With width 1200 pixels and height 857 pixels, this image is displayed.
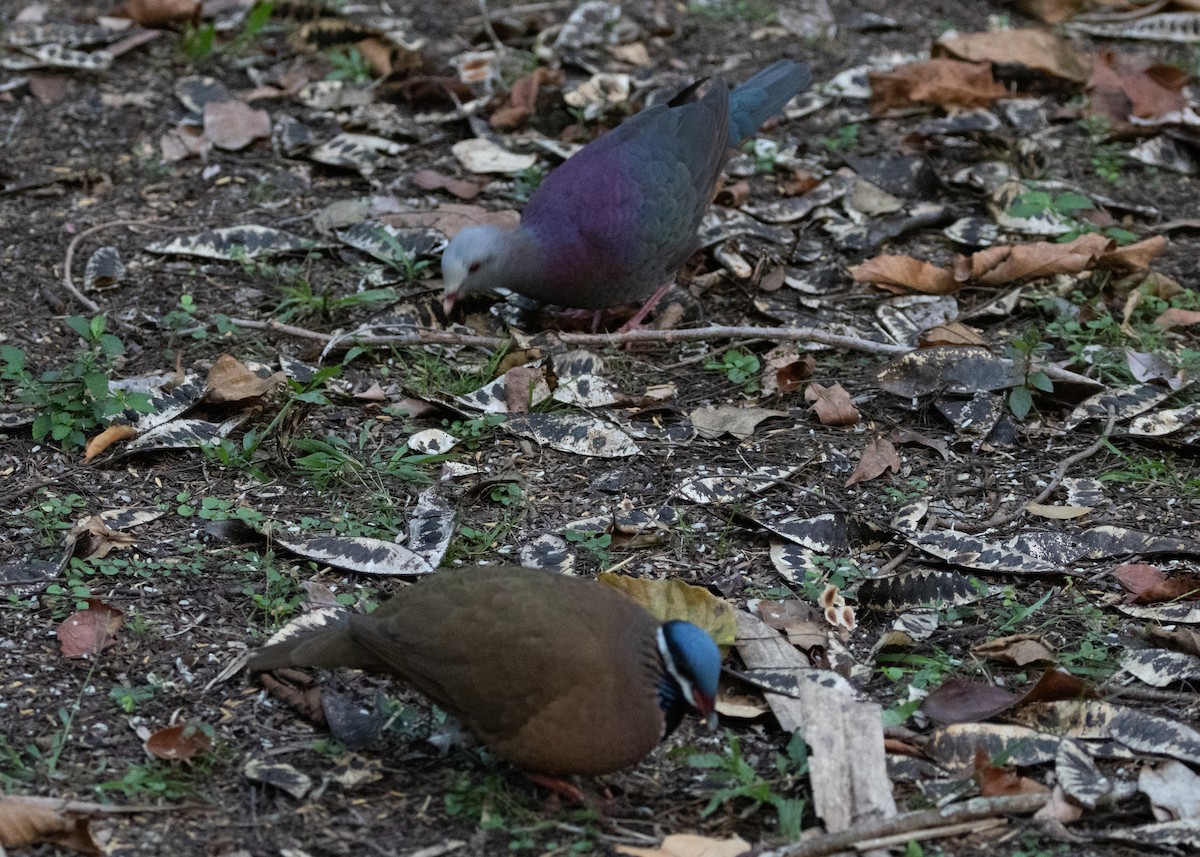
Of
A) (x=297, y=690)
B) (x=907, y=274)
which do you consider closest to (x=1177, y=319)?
(x=907, y=274)

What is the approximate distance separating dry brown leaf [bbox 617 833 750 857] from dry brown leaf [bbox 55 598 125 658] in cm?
131

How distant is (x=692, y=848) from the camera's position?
2648 millimetres

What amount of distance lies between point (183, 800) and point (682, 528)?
4.98 feet

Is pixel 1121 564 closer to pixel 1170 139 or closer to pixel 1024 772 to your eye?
pixel 1024 772

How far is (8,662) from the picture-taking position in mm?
3082

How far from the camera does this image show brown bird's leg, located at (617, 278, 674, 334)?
4.77 metres

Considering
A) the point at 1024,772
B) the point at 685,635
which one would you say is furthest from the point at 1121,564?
the point at 685,635

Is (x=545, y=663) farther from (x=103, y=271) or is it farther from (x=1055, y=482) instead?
(x=103, y=271)

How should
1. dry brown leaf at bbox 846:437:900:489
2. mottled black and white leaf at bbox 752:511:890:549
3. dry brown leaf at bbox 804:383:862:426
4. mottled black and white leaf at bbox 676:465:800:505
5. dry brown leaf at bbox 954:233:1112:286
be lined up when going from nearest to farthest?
mottled black and white leaf at bbox 752:511:890:549
mottled black and white leaf at bbox 676:465:800:505
dry brown leaf at bbox 846:437:900:489
dry brown leaf at bbox 804:383:862:426
dry brown leaf at bbox 954:233:1112:286

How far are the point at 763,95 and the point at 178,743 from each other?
3.55 meters

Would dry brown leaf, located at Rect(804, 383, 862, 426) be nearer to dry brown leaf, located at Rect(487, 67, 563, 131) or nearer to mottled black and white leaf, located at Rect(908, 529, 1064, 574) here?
mottled black and white leaf, located at Rect(908, 529, 1064, 574)

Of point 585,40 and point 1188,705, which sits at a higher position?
point 585,40

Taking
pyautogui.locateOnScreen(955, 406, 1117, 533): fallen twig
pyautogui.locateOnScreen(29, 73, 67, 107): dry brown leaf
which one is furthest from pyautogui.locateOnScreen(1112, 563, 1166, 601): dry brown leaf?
pyautogui.locateOnScreen(29, 73, 67, 107): dry brown leaf

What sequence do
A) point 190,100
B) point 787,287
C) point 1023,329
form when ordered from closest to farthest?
point 1023,329
point 787,287
point 190,100
